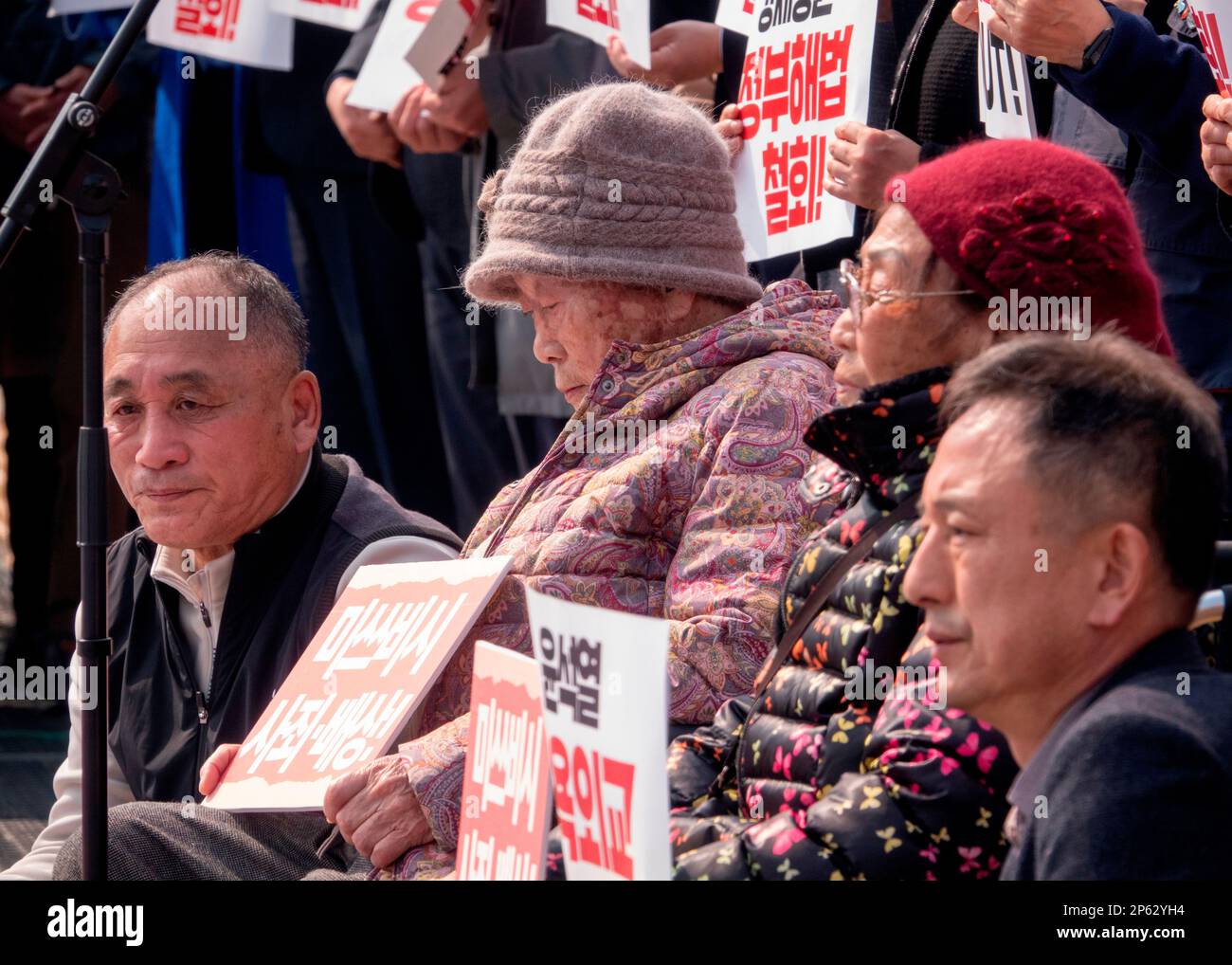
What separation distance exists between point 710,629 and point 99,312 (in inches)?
44.7

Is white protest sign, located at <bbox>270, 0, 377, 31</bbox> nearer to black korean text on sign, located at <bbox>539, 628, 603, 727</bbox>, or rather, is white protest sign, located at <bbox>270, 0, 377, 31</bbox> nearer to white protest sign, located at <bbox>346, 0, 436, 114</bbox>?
white protest sign, located at <bbox>346, 0, 436, 114</bbox>

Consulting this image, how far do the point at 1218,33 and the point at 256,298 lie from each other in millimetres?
1984

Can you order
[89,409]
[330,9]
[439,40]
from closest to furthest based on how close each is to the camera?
[89,409]
[439,40]
[330,9]

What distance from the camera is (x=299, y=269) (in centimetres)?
654

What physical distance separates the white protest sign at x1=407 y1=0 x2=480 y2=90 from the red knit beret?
107 inches

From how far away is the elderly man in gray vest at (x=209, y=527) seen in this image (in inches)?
149

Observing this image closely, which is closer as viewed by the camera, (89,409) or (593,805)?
(593,805)

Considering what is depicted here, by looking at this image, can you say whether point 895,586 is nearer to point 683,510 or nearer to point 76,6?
point 683,510

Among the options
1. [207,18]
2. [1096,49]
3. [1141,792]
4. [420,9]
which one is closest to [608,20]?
[420,9]

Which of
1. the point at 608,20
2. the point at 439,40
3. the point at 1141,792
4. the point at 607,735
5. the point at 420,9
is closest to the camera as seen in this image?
the point at 1141,792

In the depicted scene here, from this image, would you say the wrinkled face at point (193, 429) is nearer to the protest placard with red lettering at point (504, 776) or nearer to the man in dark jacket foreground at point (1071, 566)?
the protest placard with red lettering at point (504, 776)

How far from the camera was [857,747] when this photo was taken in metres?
2.55
